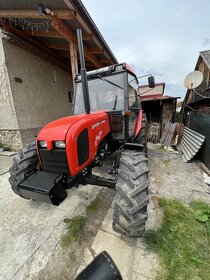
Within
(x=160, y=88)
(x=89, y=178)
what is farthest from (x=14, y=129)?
(x=160, y=88)

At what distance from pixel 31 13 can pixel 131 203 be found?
4469 millimetres

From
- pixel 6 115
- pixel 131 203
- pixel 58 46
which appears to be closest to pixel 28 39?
pixel 58 46

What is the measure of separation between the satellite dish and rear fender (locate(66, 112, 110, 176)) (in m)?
5.61

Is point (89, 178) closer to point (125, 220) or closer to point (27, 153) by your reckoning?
point (125, 220)

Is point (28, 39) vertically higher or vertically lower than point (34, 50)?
higher

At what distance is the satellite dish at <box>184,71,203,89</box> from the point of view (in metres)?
5.90

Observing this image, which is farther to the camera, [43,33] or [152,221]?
[43,33]

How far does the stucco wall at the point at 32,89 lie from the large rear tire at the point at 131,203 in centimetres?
441

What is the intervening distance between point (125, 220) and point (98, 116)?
1.27 metres

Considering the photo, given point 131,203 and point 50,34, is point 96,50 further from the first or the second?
point 131,203

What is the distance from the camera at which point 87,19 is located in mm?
3711

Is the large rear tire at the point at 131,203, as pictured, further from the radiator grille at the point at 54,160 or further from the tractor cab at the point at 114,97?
the tractor cab at the point at 114,97

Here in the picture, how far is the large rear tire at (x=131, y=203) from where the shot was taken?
1463 millimetres

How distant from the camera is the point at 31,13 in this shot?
3441 millimetres
